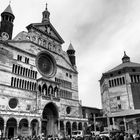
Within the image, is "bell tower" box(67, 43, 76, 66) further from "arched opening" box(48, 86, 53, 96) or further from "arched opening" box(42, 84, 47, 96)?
"arched opening" box(42, 84, 47, 96)

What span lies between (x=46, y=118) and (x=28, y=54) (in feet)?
45.6

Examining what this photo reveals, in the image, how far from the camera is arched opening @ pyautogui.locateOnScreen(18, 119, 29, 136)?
101 ft

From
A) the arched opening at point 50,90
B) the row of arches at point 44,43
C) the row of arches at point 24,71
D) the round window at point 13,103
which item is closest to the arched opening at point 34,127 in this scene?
the round window at point 13,103

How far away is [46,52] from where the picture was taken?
40.5m

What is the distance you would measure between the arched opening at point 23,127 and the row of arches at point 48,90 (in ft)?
22.0

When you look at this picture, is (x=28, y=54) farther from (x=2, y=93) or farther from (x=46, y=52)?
(x=2, y=93)

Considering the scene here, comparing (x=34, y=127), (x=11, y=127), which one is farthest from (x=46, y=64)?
(x=11, y=127)

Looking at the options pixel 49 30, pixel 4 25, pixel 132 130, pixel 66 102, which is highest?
pixel 49 30

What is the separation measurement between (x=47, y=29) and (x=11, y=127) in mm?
24146

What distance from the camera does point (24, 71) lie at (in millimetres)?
34250

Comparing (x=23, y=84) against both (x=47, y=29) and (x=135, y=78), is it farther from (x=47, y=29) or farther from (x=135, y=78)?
(x=135, y=78)

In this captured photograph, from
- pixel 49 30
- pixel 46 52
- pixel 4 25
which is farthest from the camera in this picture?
pixel 49 30

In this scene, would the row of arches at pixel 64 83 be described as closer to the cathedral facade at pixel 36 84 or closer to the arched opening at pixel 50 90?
the cathedral facade at pixel 36 84

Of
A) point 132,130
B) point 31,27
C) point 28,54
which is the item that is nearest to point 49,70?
point 28,54
